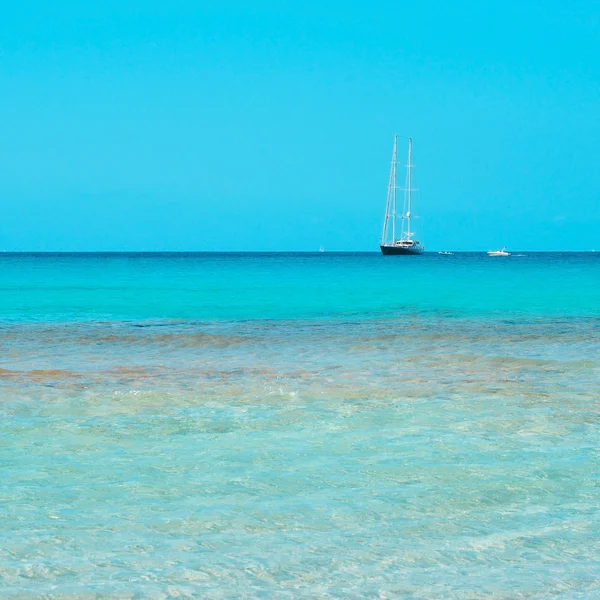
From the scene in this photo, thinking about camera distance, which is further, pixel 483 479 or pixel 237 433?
pixel 237 433

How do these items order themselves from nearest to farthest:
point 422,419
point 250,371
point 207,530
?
point 207,530
point 422,419
point 250,371

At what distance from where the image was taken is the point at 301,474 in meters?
6.18

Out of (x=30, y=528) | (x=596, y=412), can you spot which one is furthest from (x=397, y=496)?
(x=596, y=412)

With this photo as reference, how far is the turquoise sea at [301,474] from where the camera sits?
4.34 m

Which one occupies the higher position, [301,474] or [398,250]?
[398,250]

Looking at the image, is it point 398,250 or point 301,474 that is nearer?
point 301,474

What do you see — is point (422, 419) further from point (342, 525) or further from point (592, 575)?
point (592, 575)

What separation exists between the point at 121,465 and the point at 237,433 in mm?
1393

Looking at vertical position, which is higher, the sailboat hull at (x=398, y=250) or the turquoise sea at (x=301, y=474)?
the sailboat hull at (x=398, y=250)

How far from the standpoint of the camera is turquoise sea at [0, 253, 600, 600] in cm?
434

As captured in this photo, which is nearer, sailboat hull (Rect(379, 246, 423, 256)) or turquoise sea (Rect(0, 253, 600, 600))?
turquoise sea (Rect(0, 253, 600, 600))

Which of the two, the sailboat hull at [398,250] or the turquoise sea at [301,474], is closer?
the turquoise sea at [301,474]

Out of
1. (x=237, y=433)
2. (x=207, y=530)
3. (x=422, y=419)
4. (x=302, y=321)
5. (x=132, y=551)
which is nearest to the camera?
(x=132, y=551)

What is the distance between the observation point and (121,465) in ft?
21.0
